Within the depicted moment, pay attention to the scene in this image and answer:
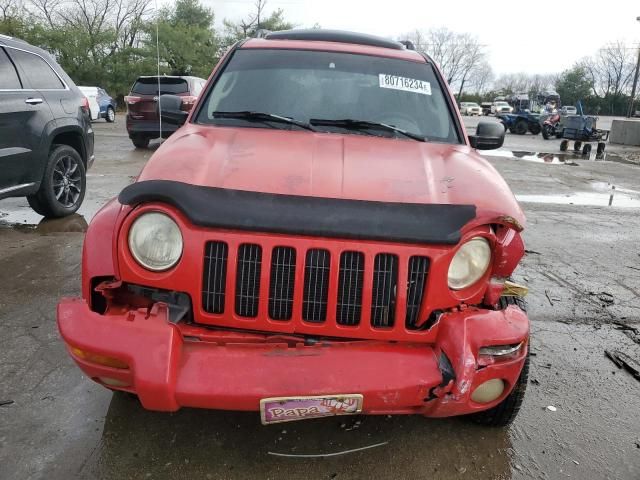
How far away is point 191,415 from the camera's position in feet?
8.41

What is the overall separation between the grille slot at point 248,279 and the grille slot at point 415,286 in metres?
0.59

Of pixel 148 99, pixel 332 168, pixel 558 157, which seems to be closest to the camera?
pixel 332 168

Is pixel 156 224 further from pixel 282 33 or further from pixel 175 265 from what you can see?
pixel 282 33

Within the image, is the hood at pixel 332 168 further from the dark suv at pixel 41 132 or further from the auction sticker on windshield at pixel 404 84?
the dark suv at pixel 41 132

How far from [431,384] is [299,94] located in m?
2.04

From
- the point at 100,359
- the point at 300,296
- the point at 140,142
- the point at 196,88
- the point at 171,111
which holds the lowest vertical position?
the point at 140,142

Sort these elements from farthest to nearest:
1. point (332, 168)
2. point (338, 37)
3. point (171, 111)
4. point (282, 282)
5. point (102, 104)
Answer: point (102, 104) < point (338, 37) < point (171, 111) < point (332, 168) < point (282, 282)

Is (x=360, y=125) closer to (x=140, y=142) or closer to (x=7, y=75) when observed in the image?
(x=7, y=75)

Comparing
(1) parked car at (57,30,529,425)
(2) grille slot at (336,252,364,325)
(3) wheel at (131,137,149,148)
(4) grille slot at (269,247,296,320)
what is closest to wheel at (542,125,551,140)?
(3) wheel at (131,137,149,148)

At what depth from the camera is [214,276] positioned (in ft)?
6.66

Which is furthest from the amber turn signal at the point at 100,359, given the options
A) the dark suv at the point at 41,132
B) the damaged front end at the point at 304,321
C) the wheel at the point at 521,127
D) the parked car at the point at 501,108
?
the parked car at the point at 501,108

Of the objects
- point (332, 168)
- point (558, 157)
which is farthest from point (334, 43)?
point (558, 157)

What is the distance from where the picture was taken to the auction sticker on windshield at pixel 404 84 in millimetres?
3363

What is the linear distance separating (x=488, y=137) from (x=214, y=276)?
256 centimetres
